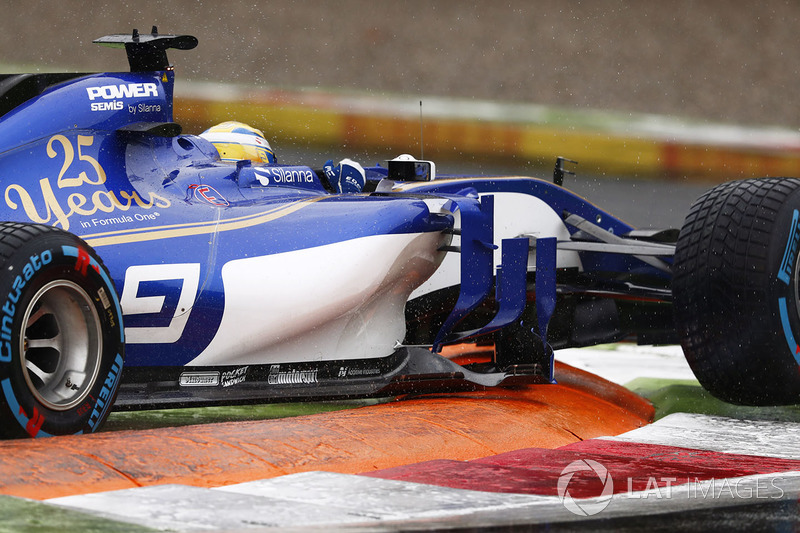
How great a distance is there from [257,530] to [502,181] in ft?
12.1

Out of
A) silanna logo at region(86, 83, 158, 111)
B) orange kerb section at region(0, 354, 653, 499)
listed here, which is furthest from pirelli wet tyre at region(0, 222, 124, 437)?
silanna logo at region(86, 83, 158, 111)

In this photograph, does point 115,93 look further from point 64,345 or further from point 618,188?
point 618,188

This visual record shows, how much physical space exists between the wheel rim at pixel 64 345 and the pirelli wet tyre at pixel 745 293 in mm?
2842

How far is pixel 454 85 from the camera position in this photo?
15.1 metres

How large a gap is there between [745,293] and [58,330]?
121 inches

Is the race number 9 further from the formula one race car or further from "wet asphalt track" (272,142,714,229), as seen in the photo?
"wet asphalt track" (272,142,714,229)

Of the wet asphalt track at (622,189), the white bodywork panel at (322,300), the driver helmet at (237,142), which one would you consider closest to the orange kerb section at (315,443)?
the white bodywork panel at (322,300)

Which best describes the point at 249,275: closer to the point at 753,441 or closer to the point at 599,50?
the point at 753,441

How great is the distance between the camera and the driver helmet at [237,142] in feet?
19.2

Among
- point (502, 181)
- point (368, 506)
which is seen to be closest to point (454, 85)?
point (502, 181)

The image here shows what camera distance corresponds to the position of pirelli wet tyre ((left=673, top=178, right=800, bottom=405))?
515cm
